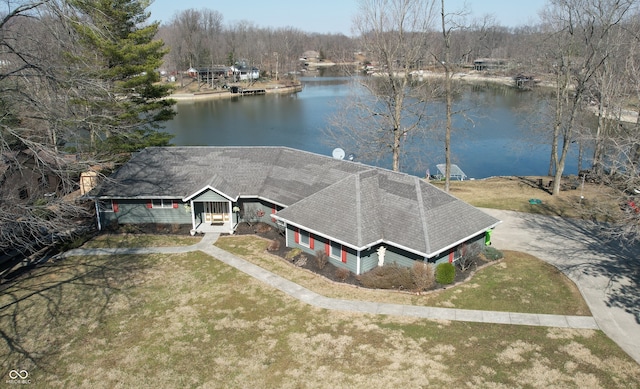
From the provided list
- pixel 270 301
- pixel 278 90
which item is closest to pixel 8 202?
pixel 270 301

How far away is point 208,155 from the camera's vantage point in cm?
3048

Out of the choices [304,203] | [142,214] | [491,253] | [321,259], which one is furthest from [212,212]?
[491,253]

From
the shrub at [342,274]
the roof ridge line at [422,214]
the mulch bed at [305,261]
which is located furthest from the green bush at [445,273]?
the shrub at [342,274]

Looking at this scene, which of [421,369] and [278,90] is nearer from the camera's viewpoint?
[421,369]

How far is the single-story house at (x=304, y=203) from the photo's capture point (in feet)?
70.7

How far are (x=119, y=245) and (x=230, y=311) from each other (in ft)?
34.2

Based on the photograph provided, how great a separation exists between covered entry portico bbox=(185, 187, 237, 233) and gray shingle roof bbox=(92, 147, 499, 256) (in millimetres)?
539

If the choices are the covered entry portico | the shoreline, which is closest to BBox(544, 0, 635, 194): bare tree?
the covered entry portico

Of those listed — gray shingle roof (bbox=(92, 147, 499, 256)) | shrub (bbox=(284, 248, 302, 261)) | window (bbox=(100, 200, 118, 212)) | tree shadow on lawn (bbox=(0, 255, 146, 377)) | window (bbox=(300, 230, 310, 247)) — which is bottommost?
tree shadow on lawn (bbox=(0, 255, 146, 377))

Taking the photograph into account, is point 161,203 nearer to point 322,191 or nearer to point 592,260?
point 322,191

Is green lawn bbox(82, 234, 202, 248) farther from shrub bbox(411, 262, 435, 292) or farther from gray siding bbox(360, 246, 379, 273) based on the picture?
shrub bbox(411, 262, 435, 292)

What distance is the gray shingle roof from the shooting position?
21.6 meters

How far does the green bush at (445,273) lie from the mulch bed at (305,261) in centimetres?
25

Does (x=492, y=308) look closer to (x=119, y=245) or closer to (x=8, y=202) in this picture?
(x=119, y=245)
